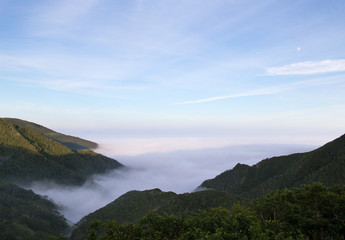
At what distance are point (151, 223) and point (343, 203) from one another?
4500 cm

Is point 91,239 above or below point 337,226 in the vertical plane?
above

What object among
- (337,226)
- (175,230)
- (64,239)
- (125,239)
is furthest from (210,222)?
(64,239)

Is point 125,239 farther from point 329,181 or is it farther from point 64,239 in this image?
point 329,181

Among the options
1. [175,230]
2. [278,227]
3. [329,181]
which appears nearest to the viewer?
[278,227]

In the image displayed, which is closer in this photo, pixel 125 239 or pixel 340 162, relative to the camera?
pixel 125 239

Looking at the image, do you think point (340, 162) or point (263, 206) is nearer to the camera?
point (263, 206)

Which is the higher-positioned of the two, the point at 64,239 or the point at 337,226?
the point at 64,239

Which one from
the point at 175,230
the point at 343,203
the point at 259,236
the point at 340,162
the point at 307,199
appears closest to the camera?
the point at 259,236

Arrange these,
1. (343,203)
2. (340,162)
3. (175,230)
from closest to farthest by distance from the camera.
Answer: (175,230) < (343,203) < (340,162)

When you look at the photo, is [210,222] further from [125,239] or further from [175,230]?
[125,239]

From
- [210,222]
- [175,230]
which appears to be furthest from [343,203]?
[175,230]

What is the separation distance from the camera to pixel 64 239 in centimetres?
4962

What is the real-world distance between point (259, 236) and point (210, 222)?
18888mm

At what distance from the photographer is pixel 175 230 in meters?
48.4
